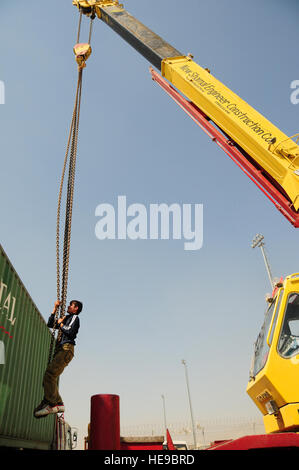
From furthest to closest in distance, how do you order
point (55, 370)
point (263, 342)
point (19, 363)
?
1. point (19, 363)
2. point (55, 370)
3. point (263, 342)

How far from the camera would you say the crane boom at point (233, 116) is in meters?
5.27

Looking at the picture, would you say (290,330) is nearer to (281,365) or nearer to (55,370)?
(281,365)

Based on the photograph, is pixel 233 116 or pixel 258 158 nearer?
pixel 258 158

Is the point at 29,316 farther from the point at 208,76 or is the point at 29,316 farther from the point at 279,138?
the point at 208,76

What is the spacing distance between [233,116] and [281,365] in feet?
14.5

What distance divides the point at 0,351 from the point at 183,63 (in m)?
6.84

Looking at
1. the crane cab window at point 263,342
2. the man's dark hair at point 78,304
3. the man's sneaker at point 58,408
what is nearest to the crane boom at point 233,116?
the crane cab window at point 263,342

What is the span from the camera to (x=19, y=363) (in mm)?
5438

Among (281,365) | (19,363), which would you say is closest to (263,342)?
(281,365)

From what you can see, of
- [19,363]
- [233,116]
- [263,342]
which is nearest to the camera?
[263,342]

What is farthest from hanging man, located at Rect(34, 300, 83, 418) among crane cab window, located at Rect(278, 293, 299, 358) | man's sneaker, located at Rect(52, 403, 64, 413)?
crane cab window, located at Rect(278, 293, 299, 358)

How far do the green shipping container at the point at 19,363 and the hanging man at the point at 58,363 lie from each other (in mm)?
577

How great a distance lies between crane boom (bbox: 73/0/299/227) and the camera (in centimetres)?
527

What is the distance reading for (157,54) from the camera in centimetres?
758
